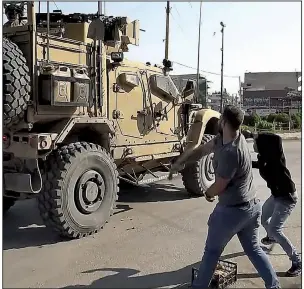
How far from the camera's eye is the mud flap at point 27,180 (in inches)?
195

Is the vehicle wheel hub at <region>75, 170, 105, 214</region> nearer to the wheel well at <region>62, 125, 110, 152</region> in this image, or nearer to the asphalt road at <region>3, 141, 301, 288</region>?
the asphalt road at <region>3, 141, 301, 288</region>

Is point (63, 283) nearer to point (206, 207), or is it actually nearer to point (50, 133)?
point (50, 133)

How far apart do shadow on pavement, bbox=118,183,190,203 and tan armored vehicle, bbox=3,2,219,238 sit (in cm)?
77

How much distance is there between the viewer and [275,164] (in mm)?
4242

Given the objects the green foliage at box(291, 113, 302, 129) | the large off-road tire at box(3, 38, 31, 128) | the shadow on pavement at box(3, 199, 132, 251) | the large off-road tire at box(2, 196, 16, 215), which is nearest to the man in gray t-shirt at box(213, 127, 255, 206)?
the large off-road tire at box(3, 38, 31, 128)

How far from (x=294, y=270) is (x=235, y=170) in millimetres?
1400

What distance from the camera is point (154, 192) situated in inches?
320

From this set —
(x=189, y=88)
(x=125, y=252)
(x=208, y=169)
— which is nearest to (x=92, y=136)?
(x=125, y=252)

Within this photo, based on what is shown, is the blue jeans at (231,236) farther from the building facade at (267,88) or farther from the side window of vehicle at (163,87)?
the building facade at (267,88)

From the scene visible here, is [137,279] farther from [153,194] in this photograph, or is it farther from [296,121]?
[296,121]

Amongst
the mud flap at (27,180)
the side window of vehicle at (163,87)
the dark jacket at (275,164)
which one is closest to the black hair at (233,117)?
the dark jacket at (275,164)

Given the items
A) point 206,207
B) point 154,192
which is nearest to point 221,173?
point 206,207

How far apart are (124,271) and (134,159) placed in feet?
A: 7.79

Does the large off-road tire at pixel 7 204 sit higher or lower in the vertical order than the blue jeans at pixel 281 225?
lower
